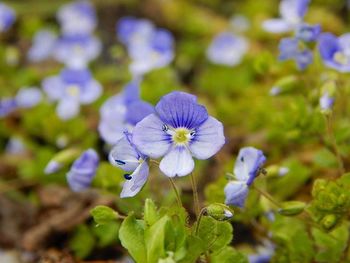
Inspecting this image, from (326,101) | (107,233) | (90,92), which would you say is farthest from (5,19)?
(326,101)

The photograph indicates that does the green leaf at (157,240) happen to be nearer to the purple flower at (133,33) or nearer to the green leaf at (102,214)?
the green leaf at (102,214)

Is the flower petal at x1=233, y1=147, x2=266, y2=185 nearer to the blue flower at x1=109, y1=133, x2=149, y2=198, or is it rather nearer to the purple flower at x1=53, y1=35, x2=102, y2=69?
the blue flower at x1=109, y1=133, x2=149, y2=198

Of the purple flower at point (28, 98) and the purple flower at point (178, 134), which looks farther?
the purple flower at point (28, 98)

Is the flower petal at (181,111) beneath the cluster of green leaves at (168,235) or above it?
above

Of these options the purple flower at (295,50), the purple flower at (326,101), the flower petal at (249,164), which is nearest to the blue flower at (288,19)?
the purple flower at (295,50)

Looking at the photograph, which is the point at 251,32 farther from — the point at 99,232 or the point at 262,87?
the point at 99,232

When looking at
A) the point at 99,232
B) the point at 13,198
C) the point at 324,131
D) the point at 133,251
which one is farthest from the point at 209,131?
the point at 13,198
